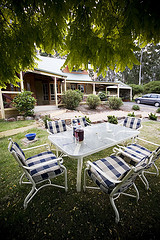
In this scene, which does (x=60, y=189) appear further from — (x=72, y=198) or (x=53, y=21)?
(x=53, y=21)

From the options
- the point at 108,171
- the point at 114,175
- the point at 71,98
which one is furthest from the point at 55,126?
the point at 71,98

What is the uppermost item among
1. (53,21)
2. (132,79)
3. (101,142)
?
(132,79)

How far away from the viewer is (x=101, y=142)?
2.58m

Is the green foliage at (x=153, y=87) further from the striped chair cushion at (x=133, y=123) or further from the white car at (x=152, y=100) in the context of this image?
the striped chair cushion at (x=133, y=123)

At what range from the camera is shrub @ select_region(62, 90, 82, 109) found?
1127 centimetres

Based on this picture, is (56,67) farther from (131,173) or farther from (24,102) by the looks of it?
(131,173)

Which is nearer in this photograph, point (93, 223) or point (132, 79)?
point (93, 223)

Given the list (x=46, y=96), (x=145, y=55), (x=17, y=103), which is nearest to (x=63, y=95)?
(x=46, y=96)

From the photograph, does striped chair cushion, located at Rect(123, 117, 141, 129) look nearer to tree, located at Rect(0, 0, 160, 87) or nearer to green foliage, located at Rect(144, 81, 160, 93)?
tree, located at Rect(0, 0, 160, 87)

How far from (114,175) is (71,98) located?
9963 mm

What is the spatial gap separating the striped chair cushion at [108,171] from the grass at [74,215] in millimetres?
512

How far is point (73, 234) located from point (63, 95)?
1085cm

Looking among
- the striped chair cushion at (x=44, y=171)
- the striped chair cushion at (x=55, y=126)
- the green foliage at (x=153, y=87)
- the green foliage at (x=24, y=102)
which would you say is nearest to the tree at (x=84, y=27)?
the striped chair cushion at (x=44, y=171)

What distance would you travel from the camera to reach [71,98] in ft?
37.2
